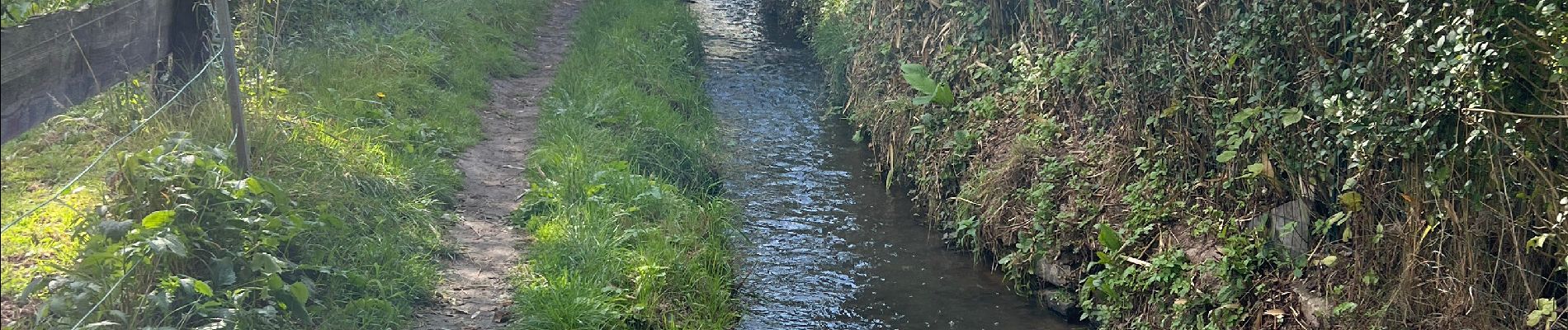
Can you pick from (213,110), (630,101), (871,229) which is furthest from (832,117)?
(213,110)

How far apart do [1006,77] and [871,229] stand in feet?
4.12

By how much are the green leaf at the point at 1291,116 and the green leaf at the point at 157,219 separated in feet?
13.2

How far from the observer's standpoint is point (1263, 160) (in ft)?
16.1

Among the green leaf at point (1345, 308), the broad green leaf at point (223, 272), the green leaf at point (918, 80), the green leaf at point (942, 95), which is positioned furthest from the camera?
the green leaf at point (918, 80)

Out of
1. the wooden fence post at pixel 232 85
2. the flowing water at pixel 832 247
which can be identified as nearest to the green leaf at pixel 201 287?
the wooden fence post at pixel 232 85

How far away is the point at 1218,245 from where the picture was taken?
5219mm

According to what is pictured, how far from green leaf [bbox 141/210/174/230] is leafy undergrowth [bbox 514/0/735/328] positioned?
4.98ft

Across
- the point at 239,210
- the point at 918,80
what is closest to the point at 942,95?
the point at 918,80

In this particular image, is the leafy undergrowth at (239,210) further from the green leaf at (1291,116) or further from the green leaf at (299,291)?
the green leaf at (1291,116)

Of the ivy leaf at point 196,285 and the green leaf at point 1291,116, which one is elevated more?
the green leaf at point 1291,116

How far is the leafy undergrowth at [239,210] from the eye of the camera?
3.89m

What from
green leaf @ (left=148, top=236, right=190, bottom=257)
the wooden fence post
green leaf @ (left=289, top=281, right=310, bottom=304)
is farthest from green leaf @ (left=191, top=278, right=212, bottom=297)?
the wooden fence post

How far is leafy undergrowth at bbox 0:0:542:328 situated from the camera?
12.8ft

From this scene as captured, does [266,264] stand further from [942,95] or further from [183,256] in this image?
[942,95]
